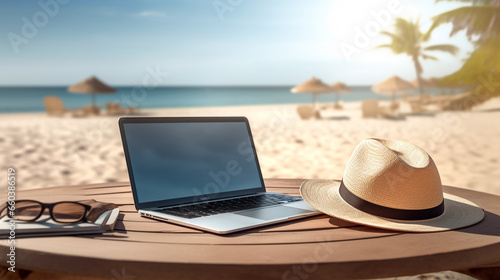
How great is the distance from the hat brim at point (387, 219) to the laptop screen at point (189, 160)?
242mm

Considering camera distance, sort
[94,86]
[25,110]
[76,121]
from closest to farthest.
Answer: [76,121]
[94,86]
[25,110]

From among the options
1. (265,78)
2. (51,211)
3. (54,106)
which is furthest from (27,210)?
(265,78)

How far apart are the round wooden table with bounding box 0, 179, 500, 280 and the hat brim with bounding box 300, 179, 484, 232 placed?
24 millimetres

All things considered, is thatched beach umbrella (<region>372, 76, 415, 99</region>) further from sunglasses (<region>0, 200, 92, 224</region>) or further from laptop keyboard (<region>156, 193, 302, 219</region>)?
sunglasses (<region>0, 200, 92, 224</region>)

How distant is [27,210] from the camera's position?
91cm

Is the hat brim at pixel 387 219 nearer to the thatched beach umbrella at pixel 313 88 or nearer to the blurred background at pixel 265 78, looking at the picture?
the blurred background at pixel 265 78

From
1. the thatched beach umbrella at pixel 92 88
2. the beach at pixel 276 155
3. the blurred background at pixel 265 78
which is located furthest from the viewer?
the thatched beach umbrella at pixel 92 88

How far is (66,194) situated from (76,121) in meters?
11.5

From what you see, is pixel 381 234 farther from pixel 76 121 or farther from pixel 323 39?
pixel 323 39

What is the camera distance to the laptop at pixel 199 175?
105cm

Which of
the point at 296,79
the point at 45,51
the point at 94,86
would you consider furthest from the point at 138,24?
the point at 94,86

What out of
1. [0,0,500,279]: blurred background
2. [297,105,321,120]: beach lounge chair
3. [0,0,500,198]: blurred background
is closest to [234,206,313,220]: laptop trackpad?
[0,0,500,279]: blurred background

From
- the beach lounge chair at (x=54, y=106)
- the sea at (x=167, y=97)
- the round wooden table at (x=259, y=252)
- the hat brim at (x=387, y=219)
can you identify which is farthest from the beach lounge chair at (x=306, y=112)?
the round wooden table at (x=259, y=252)

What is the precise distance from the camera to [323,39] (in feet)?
93.9
